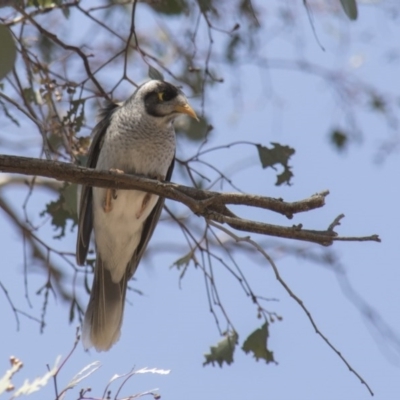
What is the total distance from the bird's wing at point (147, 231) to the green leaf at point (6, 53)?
4.22ft

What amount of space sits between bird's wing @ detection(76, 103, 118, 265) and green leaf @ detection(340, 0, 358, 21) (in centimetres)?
136

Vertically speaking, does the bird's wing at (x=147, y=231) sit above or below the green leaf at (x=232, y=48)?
below

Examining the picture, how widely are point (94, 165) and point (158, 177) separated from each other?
1.00 ft

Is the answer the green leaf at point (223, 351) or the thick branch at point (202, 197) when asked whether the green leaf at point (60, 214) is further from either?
the thick branch at point (202, 197)

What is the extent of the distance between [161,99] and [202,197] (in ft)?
4.75

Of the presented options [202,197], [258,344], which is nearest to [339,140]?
[258,344]

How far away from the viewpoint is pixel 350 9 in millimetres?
3133

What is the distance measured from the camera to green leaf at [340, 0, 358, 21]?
3121mm

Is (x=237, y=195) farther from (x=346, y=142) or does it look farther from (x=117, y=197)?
(x=346, y=142)

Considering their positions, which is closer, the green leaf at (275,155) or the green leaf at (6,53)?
the green leaf at (6,53)

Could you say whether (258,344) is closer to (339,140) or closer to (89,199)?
(89,199)

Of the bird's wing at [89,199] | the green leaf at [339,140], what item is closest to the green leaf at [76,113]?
the bird's wing at [89,199]

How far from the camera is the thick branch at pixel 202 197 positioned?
8.57 feet

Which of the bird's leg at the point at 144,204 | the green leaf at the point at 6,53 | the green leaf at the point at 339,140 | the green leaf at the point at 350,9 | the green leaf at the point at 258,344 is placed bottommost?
the green leaf at the point at 258,344
